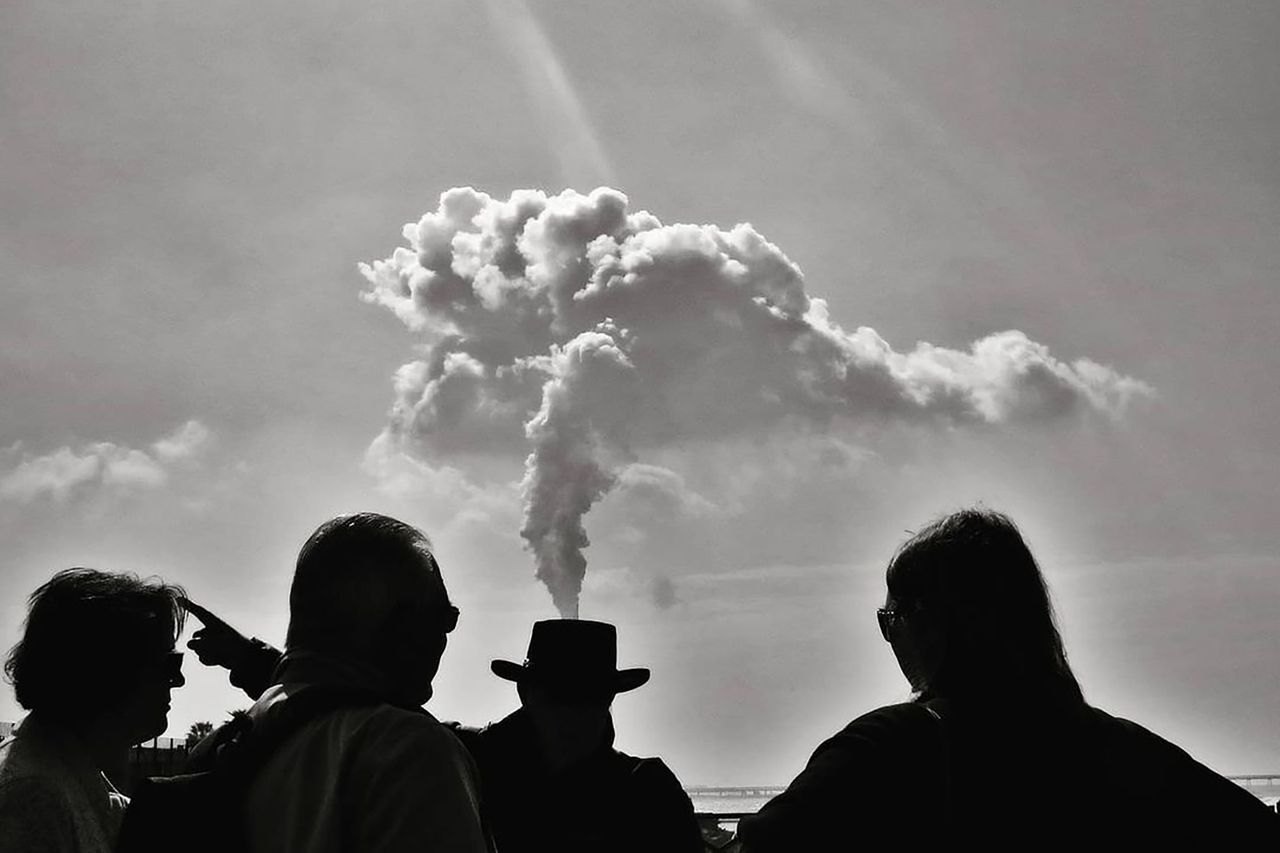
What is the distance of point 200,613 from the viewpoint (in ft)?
12.5

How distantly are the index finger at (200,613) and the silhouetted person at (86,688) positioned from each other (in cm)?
21

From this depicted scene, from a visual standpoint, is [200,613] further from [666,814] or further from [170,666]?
[666,814]

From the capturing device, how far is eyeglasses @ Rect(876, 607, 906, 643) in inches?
106

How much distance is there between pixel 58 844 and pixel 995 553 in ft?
8.52

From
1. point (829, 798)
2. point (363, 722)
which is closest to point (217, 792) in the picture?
point (363, 722)

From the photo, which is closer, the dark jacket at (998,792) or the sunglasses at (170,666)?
the dark jacket at (998,792)

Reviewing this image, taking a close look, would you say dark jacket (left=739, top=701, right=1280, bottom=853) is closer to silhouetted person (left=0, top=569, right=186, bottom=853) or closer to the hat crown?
silhouetted person (left=0, top=569, right=186, bottom=853)

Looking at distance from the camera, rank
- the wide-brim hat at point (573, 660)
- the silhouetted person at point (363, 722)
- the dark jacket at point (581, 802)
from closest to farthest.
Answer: the silhouetted person at point (363, 722) → the dark jacket at point (581, 802) → the wide-brim hat at point (573, 660)

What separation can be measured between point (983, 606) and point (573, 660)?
2.94 m

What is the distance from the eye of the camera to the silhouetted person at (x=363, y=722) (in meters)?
2.12

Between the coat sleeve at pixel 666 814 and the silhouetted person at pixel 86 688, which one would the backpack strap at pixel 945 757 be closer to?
the silhouetted person at pixel 86 688

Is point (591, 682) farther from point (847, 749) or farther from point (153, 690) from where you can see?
point (847, 749)

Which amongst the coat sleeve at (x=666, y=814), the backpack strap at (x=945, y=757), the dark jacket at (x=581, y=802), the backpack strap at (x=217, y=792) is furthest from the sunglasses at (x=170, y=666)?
the backpack strap at (x=945, y=757)

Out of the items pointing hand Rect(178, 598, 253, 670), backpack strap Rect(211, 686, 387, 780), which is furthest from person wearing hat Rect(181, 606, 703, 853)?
backpack strap Rect(211, 686, 387, 780)
